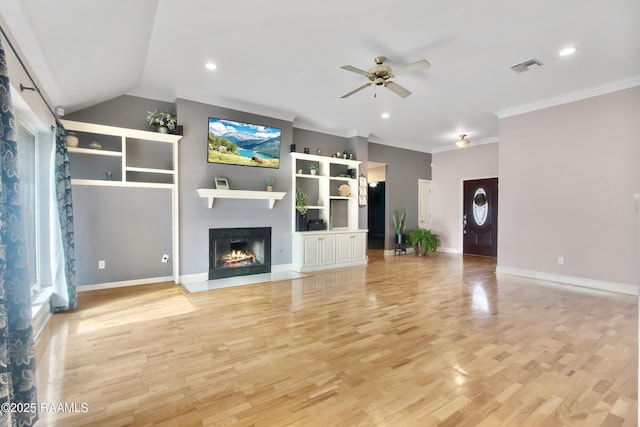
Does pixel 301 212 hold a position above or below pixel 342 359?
above

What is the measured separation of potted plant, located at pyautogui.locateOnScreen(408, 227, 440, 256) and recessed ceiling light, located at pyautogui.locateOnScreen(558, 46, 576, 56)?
17.1 feet

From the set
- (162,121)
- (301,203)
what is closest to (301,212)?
(301,203)

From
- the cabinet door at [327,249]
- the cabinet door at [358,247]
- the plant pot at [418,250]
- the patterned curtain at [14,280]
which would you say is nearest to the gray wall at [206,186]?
the cabinet door at [327,249]

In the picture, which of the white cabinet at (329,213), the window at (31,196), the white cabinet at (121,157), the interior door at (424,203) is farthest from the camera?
the interior door at (424,203)

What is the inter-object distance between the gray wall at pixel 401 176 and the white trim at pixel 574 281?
3.20 m

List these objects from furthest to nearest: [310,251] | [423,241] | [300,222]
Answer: [423,241] < [300,222] < [310,251]

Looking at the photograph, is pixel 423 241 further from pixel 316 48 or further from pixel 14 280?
pixel 14 280

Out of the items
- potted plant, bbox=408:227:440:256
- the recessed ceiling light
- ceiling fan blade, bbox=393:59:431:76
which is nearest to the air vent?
the recessed ceiling light

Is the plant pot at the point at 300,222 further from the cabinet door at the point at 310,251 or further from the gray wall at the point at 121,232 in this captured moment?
the gray wall at the point at 121,232

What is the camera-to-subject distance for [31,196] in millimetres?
3500

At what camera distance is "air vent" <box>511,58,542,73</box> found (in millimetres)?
3787

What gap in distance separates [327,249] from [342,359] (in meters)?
3.84

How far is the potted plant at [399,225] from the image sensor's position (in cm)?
828

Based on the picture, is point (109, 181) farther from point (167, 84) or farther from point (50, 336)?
point (50, 336)
